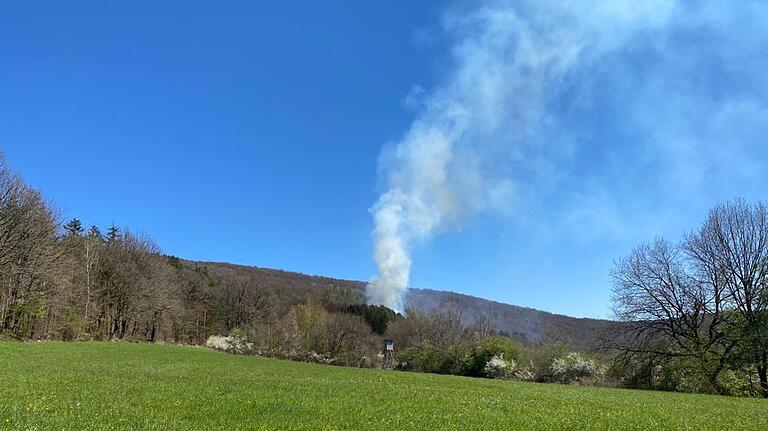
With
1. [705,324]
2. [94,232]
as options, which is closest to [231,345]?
[94,232]

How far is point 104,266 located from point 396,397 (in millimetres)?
64021

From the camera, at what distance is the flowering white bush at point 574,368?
48.5 m

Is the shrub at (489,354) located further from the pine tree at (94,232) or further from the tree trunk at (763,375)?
the pine tree at (94,232)

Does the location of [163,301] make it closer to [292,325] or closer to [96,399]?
[292,325]

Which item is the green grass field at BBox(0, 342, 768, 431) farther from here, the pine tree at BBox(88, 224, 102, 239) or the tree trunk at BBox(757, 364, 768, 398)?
the pine tree at BBox(88, 224, 102, 239)

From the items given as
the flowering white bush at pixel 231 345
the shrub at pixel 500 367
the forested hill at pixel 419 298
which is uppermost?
the forested hill at pixel 419 298

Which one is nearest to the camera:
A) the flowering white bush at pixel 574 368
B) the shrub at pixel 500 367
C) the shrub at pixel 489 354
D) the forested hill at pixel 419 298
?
the flowering white bush at pixel 574 368

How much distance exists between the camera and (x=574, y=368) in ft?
162

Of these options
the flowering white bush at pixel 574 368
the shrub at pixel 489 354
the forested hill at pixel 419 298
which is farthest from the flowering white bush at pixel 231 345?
the flowering white bush at pixel 574 368

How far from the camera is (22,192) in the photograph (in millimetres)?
40781

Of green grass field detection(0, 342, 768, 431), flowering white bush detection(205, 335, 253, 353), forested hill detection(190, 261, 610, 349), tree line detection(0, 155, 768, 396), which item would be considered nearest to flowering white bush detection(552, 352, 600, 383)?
tree line detection(0, 155, 768, 396)

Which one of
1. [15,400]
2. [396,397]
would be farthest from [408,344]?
[15,400]

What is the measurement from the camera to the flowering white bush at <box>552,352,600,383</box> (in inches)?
1911

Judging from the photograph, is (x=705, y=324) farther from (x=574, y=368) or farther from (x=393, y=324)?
(x=393, y=324)
